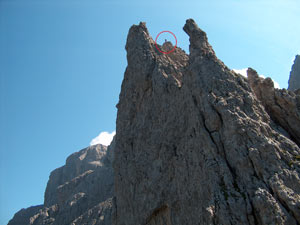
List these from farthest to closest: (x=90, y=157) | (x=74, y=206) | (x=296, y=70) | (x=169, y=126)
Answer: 1. (x=90, y=157)
2. (x=296, y=70)
3. (x=74, y=206)
4. (x=169, y=126)

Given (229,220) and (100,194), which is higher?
(100,194)

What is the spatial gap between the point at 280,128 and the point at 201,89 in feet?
32.0

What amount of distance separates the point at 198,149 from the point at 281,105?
1272 centimetres

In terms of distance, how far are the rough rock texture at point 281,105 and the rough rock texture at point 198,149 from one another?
0.64 meters

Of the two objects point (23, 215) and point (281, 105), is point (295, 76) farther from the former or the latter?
point (23, 215)

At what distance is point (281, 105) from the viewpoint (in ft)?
107

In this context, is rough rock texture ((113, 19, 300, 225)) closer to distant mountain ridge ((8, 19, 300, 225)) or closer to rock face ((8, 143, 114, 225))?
distant mountain ridge ((8, 19, 300, 225))

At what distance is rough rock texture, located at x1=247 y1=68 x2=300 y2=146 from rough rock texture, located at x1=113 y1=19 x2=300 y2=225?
25.3 inches

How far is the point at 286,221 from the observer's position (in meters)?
20.2

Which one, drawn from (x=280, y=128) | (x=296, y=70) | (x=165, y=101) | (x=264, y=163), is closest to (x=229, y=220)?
(x=264, y=163)

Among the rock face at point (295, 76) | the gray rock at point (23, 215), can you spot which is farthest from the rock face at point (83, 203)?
the rock face at point (295, 76)

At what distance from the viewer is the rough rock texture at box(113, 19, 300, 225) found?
2262 cm

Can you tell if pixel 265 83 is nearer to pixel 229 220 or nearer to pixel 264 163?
pixel 264 163

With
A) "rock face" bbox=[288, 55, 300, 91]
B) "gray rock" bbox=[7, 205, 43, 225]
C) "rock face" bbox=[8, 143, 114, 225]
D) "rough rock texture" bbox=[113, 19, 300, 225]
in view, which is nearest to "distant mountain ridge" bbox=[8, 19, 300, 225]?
"rough rock texture" bbox=[113, 19, 300, 225]
